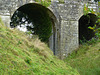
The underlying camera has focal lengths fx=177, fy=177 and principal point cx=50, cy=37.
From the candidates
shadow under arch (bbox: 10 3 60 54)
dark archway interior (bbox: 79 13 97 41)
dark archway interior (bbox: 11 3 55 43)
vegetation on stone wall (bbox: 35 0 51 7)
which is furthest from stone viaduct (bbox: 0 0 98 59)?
dark archway interior (bbox: 79 13 97 41)

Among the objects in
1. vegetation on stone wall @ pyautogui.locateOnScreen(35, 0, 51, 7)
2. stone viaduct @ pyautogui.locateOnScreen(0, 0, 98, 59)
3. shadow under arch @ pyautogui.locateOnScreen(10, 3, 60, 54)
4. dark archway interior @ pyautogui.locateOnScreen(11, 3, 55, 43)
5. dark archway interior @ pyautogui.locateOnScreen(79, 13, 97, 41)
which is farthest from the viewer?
dark archway interior @ pyautogui.locateOnScreen(79, 13, 97, 41)

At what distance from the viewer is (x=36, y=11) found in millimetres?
13258

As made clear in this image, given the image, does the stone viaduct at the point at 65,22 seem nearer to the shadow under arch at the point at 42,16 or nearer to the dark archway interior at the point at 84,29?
the shadow under arch at the point at 42,16

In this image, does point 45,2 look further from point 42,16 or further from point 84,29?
point 84,29

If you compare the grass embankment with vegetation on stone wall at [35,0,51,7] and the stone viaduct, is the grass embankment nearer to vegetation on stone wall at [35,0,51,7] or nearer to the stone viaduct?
the stone viaduct

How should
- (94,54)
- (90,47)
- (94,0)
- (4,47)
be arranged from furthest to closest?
(94,0) < (90,47) < (94,54) < (4,47)

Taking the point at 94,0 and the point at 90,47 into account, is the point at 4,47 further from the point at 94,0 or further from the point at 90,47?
the point at 94,0

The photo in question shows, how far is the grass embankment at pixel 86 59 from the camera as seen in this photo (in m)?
7.64

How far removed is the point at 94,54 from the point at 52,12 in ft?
12.3

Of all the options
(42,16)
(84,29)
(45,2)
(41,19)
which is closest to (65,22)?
(45,2)

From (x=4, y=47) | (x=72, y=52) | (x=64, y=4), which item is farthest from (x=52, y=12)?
(x=4, y=47)

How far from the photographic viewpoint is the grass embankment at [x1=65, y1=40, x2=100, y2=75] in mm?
7637

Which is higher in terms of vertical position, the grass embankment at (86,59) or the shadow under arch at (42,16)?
the shadow under arch at (42,16)

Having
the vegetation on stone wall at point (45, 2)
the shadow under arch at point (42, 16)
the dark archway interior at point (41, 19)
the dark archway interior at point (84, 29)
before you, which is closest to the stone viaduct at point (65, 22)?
the shadow under arch at point (42, 16)
